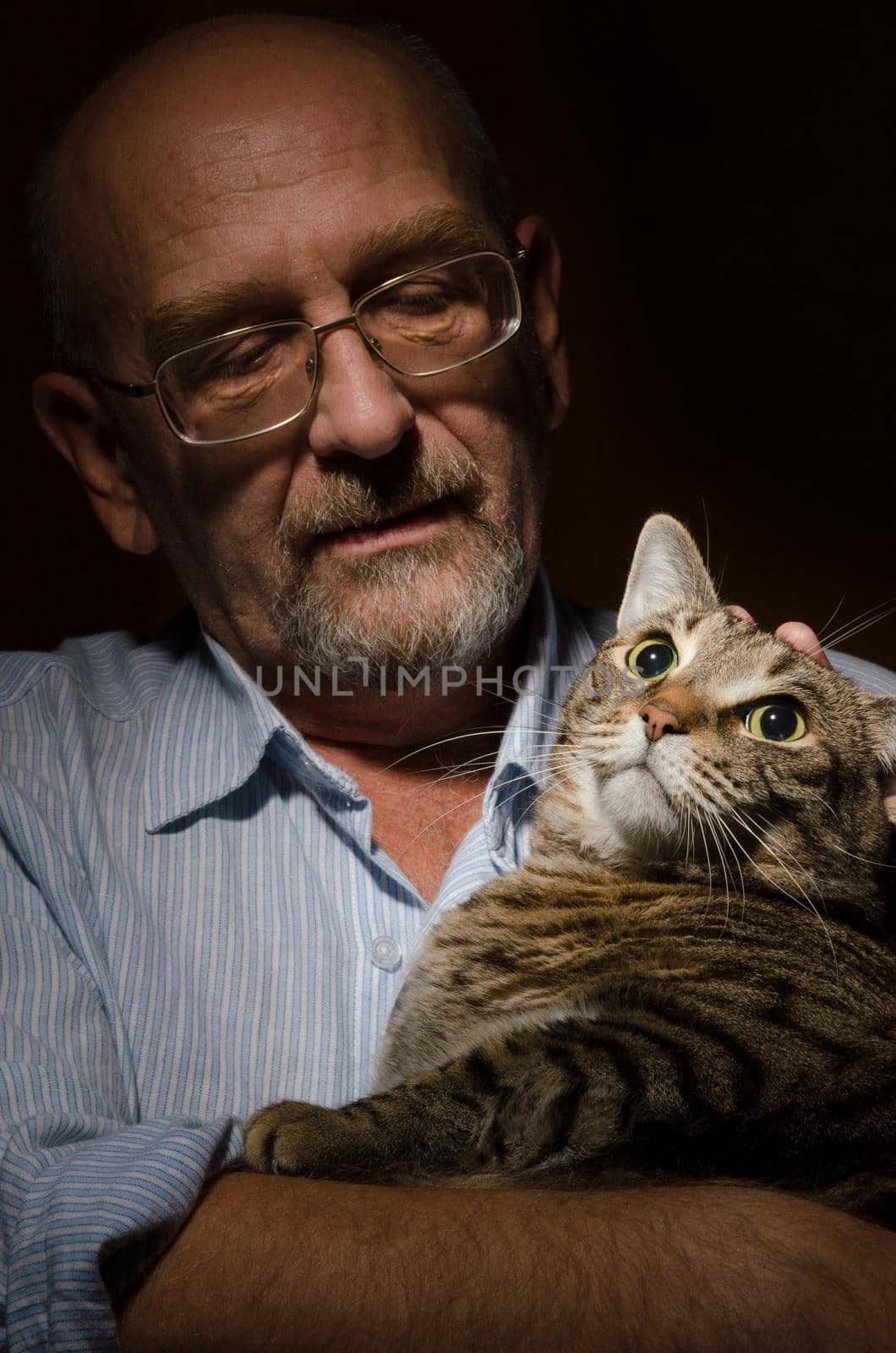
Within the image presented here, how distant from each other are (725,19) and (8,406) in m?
1.78

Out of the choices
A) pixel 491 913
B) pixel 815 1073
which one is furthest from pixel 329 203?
pixel 815 1073

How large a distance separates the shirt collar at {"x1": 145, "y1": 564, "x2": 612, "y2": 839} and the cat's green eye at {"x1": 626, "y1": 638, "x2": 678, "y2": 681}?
168 millimetres

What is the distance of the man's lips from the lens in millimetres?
1909

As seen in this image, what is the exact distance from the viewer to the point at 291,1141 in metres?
1.34

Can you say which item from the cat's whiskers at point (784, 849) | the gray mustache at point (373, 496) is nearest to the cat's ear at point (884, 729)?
the cat's whiskers at point (784, 849)

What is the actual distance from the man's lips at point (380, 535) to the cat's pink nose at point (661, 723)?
519 mm

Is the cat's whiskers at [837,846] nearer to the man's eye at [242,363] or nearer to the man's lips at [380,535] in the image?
the man's lips at [380,535]

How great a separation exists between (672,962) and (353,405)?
0.91 metres

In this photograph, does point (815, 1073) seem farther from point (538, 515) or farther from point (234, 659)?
point (234, 659)

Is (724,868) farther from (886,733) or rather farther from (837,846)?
(886,733)

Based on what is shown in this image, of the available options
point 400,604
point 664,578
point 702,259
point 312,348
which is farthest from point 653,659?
point 702,259

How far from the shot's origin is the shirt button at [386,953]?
1848 mm

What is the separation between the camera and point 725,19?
263cm

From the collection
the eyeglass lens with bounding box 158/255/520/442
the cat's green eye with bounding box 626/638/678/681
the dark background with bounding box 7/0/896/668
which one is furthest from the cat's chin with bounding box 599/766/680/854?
the dark background with bounding box 7/0/896/668
